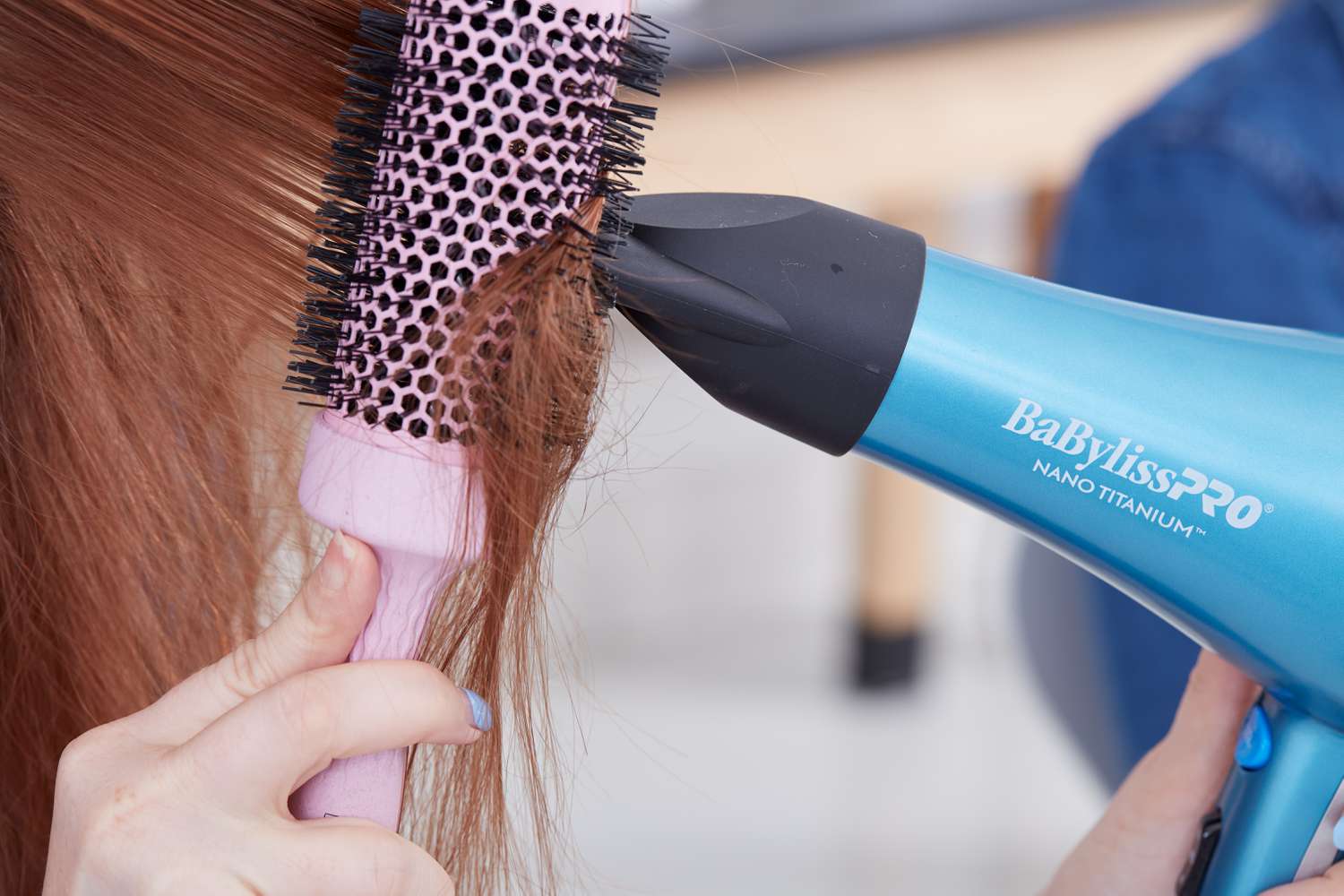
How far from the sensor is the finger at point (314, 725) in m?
0.34

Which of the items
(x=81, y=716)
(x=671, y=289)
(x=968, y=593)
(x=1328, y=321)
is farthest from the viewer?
(x=968, y=593)

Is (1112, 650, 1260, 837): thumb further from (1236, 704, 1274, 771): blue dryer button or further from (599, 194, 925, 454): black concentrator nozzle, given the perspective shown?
(599, 194, 925, 454): black concentrator nozzle

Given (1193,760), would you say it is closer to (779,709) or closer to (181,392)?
(181,392)

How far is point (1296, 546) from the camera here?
0.35 meters

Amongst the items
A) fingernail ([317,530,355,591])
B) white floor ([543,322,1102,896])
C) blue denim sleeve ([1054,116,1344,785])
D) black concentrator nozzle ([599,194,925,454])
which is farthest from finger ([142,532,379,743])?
white floor ([543,322,1102,896])

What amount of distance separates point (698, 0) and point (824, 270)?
1215 mm

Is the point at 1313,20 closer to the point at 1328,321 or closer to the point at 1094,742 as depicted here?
the point at 1328,321

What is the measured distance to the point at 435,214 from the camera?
312mm

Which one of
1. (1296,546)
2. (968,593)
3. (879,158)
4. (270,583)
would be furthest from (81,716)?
(968,593)

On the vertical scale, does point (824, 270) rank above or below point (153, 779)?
above

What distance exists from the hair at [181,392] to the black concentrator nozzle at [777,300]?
2 cm

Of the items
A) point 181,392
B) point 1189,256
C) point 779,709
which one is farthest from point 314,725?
point 779,709

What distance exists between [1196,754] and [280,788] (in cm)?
36


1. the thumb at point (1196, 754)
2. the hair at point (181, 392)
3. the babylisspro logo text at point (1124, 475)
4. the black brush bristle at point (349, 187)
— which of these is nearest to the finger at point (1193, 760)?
the thumb at point (1196, 754)
